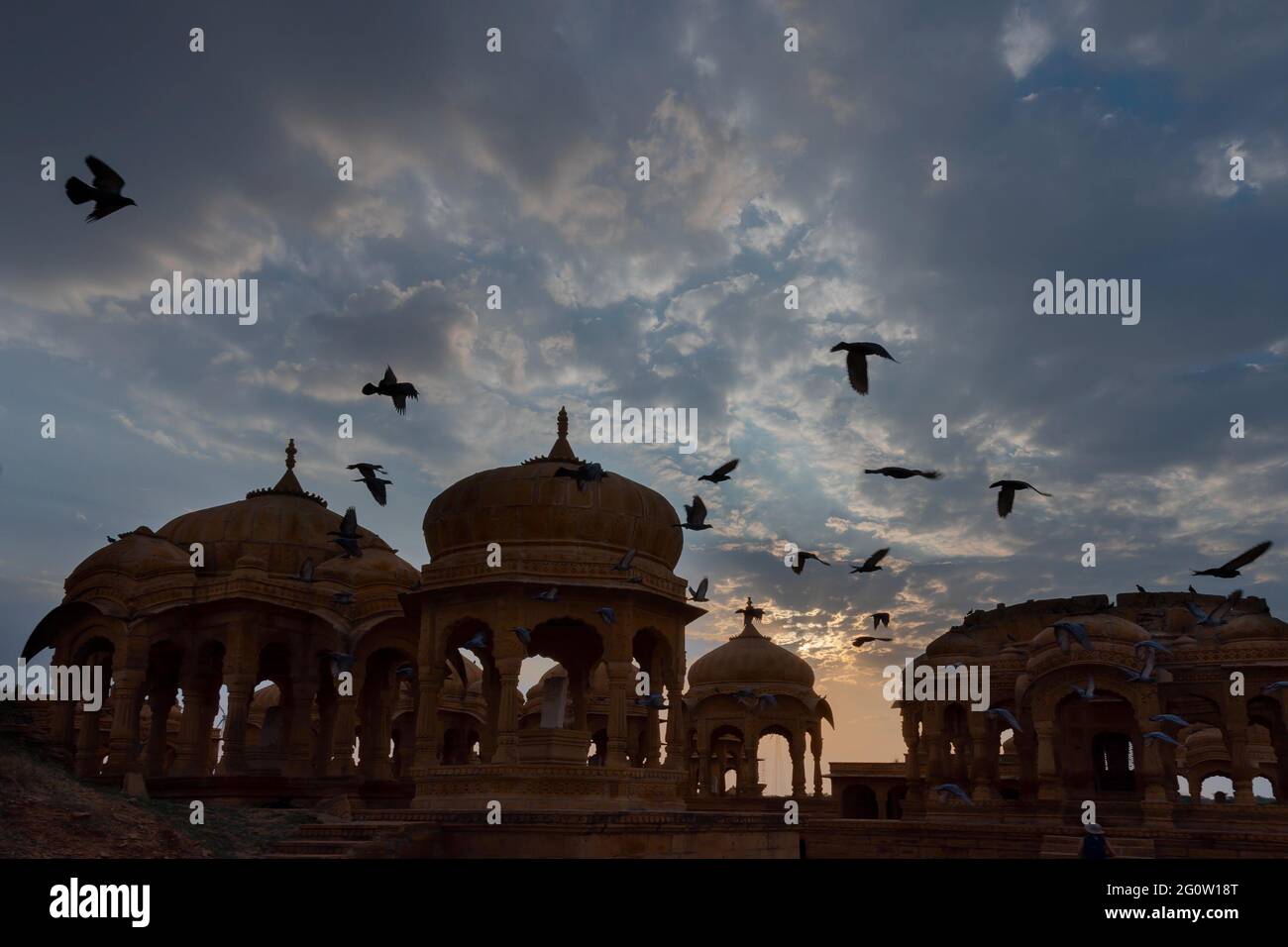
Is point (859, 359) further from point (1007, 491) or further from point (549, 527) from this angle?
point (549, 527)

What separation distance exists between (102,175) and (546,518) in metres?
12.3

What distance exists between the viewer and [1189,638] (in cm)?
3120

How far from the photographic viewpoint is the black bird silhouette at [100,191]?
12719 millimetres

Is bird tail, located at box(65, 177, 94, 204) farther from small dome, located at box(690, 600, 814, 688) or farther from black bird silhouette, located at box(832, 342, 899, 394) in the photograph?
small dome, located at box(690, 600, 814, 688)

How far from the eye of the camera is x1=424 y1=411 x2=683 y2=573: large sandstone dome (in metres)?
23.4

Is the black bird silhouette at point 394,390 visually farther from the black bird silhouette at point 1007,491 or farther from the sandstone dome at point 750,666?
the sandstone dome at point 750,666

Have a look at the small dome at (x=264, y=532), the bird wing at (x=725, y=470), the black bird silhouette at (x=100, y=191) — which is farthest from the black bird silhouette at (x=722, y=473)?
the small dome at (x=264, y=532)

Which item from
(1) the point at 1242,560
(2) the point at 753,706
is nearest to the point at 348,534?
(1) the point at 1242,560

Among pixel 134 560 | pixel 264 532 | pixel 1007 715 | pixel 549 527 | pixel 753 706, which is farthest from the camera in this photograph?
pixel 753 706

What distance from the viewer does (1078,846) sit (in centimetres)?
2450

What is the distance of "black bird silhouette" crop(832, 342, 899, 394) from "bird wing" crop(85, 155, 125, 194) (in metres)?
9.07

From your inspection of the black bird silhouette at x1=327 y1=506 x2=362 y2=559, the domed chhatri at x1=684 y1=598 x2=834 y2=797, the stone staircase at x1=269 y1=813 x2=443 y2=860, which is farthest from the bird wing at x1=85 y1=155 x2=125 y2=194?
the domed chhatri at x1=684 y1=598 x2=834 y2=797
